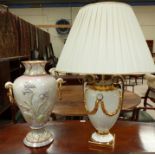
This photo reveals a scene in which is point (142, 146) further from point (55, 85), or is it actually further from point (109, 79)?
point (55, 85)

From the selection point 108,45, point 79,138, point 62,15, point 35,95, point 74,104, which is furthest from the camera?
point 62,15

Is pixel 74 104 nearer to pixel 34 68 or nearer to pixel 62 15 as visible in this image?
pixel 34 68

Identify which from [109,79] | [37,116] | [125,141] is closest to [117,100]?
[109,79]

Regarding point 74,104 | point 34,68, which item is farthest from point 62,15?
point 34,68

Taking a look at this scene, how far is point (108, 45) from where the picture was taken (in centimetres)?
85

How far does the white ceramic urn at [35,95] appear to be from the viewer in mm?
1012

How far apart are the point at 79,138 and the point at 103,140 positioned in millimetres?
153

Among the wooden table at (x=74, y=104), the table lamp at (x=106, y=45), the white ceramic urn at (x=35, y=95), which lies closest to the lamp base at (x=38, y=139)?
the white ceramic urn at (x=35, y=95)

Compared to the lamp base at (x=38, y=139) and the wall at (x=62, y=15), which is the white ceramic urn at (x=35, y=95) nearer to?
the lamp base at (x=38, y=139)

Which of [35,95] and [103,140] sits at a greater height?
[35,95]

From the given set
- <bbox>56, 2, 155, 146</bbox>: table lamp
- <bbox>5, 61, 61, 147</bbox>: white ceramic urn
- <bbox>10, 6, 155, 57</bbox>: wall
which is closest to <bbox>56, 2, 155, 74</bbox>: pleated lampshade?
<bbox>56, 2, 155, 146</bbox>: table lamp

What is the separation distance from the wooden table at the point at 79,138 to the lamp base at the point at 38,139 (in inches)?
0.9

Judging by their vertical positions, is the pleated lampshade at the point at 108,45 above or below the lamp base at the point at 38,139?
above

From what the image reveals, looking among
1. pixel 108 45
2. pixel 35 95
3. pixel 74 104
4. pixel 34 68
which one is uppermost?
pixel 108 45
